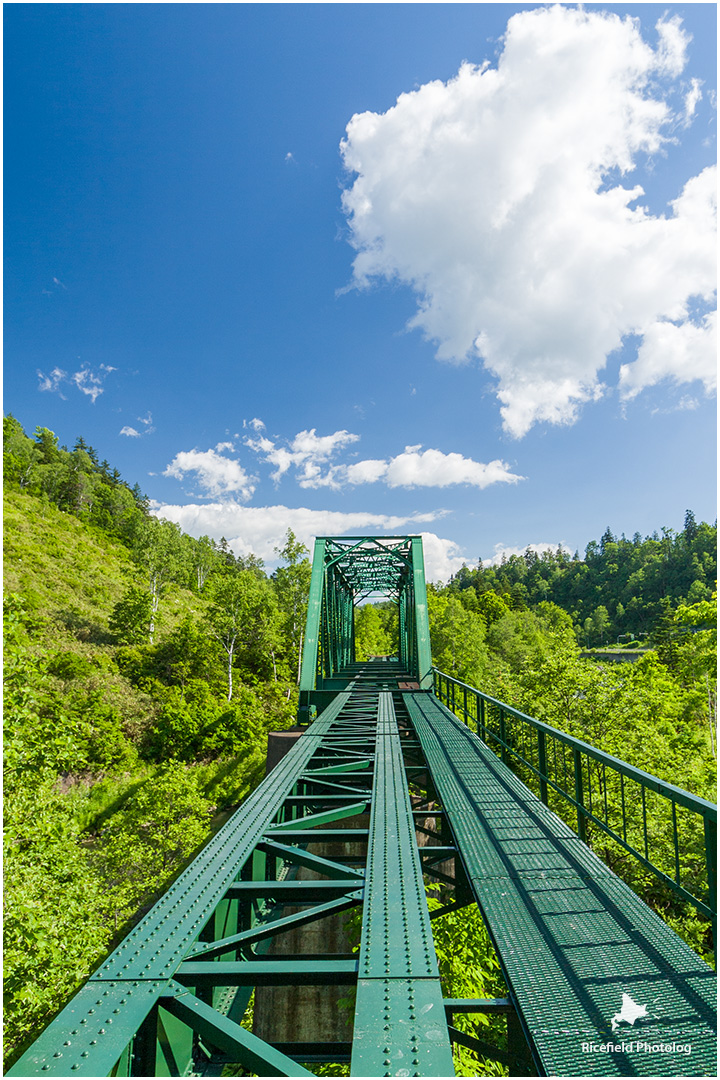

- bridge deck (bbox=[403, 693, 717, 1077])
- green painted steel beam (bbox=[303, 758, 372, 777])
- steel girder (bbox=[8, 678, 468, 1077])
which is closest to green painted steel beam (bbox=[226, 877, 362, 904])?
steel girder (bbox=[8, 678, 468, 1077])

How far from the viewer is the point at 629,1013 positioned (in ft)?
6.70

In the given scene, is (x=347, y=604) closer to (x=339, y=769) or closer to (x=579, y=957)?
(x=339, y=769)

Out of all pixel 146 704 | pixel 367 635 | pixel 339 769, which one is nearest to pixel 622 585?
pixel 367 635

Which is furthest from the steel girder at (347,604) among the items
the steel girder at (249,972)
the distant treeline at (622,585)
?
the distant treeline at (622,585)

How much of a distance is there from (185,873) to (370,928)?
1.31 metres

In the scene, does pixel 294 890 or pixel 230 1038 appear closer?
pixel 230 1038

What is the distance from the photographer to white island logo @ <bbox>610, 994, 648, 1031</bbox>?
2.00 m

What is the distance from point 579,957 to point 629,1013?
33 cm

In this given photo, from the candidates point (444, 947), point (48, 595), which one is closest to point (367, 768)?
point (444, 947)

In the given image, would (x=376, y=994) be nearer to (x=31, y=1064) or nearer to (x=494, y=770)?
(x=31, y=1064)

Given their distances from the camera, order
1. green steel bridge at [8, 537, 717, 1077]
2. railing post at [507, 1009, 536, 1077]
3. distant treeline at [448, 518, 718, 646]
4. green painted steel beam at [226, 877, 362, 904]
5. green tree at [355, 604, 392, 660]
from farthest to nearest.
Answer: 1. distant treeline at [448, 518, 718, 646]
2. green tree at [355, 604, 392, 660]
3. green painted steel beam at [226, 877, 362, 904]
4. railing post at [507, 1009, 536, 1077]
5. green steel bridge at [8, 537, 717, 1077]

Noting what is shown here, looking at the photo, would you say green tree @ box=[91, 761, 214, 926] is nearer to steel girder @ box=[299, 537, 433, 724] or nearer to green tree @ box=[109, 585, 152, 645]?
steel girder @ box=[299, 537, 433, 724]

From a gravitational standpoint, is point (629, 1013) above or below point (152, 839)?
above

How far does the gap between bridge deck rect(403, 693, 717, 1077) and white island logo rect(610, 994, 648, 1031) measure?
14 millimetres
